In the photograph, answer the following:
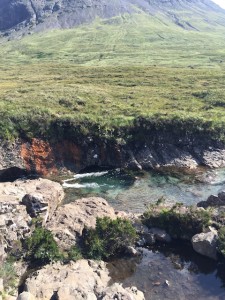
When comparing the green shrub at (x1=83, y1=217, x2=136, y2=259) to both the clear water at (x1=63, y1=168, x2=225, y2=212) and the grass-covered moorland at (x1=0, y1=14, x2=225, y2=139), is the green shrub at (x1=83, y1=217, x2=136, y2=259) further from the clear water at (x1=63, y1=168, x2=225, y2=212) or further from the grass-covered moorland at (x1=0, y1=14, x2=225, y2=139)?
the grass-covered moorland at (x1=0, y1=14, x2=225, y2=139)

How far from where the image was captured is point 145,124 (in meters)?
76.1

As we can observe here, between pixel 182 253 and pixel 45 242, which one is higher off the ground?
pixel 45 242

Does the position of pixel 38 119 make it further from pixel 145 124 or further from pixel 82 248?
pixel 82 248

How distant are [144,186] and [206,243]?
21.6 meters

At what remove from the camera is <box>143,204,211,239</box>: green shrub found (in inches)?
1841

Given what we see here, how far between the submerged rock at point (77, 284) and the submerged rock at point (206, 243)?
392 inches

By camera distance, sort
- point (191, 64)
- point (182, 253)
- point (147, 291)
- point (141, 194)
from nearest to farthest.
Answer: point (147, 291)
point (182, 253)
point (141, 194)
point (191, 64)

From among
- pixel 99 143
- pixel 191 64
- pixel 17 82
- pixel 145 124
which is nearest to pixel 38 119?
pixel 99 143

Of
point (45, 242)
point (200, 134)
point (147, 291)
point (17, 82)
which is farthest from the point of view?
point (17, 82)

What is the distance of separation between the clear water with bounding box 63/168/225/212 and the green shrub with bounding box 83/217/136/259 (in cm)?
1084

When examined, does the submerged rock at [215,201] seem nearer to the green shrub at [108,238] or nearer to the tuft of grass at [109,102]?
the green shrub at [108,238]

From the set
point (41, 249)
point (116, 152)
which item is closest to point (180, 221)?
point (41, 249)

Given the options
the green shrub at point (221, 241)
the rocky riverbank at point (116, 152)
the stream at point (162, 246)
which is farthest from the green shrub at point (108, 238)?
the rocky riverbank at point (116, 152)

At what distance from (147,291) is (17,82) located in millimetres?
96938
